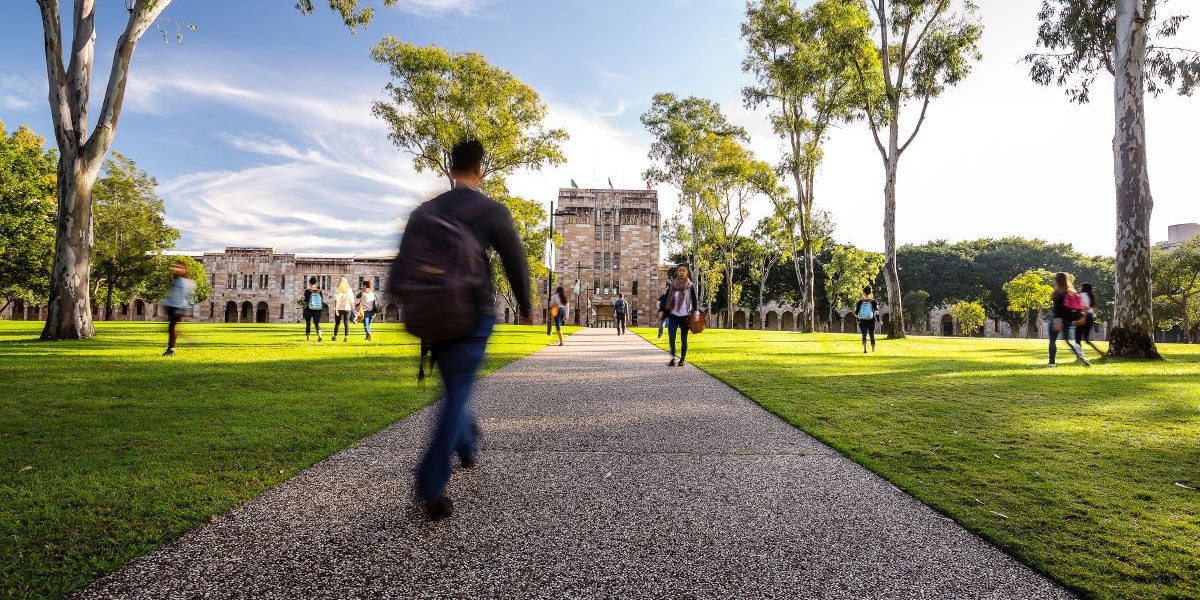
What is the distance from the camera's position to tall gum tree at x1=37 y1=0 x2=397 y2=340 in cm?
1441

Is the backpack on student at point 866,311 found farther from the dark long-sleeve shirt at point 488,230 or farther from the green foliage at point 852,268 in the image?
the green foliage at point 852,268

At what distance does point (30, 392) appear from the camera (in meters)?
Answer: 6.83

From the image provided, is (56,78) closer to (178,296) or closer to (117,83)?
(117,83)

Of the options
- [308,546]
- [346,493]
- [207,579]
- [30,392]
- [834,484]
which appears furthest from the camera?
[30,392]

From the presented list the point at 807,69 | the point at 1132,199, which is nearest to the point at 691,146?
the point at 807,69

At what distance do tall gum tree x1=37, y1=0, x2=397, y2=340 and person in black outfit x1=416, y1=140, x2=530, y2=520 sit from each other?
46.8 ft

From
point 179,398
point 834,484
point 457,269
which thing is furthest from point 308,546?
point 179,398

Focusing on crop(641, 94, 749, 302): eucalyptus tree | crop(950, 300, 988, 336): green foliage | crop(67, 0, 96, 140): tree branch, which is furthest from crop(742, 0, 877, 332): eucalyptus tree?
crop(950, 300, 988, 336): green foliage

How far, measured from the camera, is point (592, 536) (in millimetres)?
2816

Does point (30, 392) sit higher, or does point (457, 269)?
point (457, 269)

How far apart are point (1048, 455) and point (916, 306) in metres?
69.7

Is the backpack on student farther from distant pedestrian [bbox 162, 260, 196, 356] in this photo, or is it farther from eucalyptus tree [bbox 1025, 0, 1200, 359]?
distant pedestrian [bbox 162, 260, 196, 356]

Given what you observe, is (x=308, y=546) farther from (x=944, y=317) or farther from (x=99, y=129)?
(x=944, y=317)

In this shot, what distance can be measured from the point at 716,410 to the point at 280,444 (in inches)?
160
